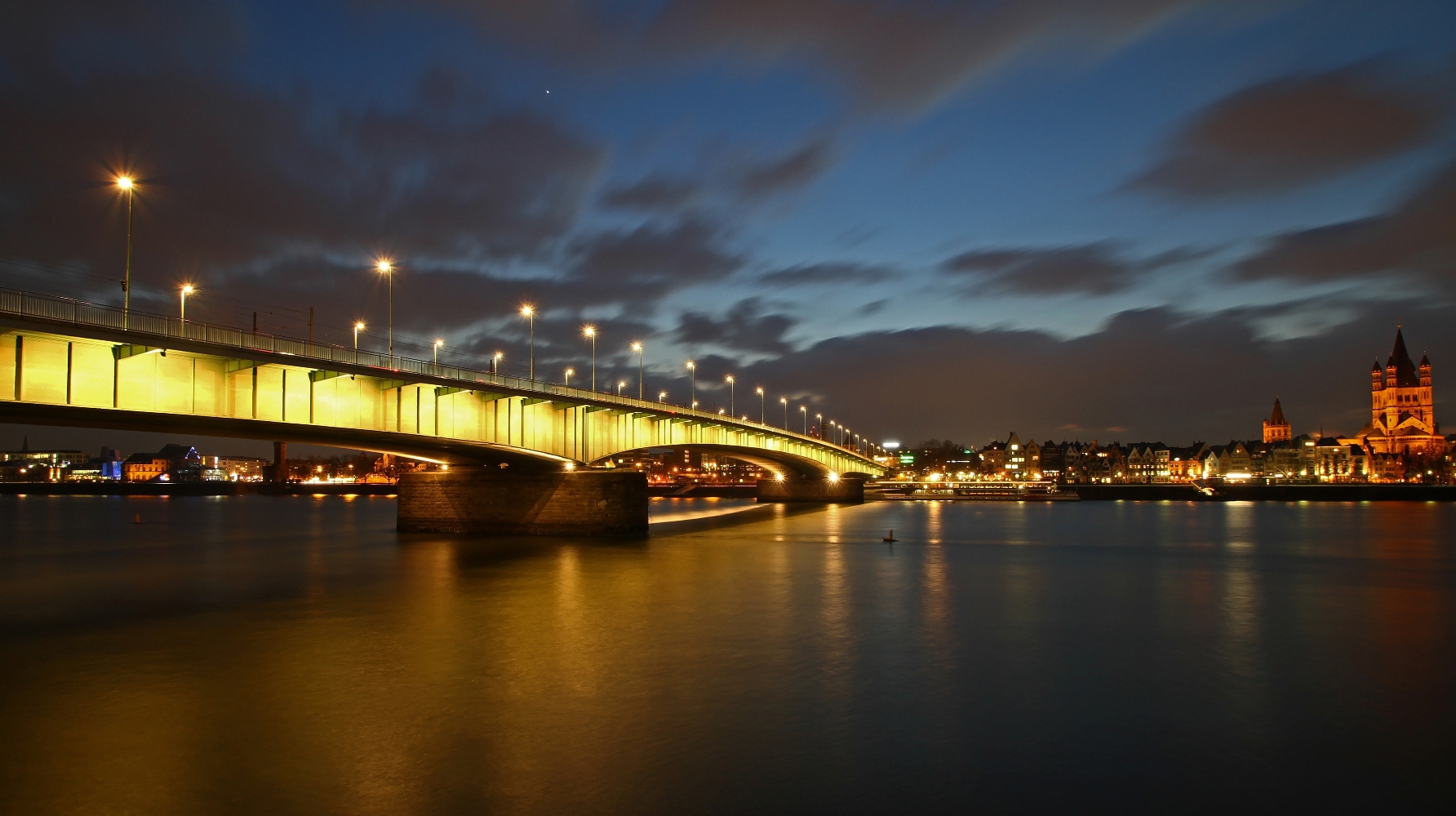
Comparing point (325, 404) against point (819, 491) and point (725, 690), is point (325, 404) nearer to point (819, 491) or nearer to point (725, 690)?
point (725, 690)

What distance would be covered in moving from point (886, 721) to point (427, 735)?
7072mm

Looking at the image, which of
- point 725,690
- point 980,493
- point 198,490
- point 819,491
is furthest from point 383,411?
point 198,490

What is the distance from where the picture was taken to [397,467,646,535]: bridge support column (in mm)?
50594

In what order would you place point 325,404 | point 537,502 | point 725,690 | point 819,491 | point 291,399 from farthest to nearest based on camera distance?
point 819,491 → point 537,502 → point 325,404 → point 291,399 → point 725,690

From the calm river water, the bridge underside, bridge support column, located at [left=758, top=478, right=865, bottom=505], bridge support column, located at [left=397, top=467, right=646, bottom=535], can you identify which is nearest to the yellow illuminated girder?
the bridge underside

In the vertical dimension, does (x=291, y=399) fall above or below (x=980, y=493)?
above

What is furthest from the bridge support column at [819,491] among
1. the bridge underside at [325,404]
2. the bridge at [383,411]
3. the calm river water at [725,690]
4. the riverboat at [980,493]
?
the calm river water at [725,690]

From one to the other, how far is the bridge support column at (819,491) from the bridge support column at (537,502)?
205 ft

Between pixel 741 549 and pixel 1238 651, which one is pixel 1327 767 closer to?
pixel 1238 651

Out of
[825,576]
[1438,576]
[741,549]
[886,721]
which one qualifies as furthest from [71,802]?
[1438,576]

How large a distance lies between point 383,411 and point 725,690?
26790 mm

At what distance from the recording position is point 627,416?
59000mm

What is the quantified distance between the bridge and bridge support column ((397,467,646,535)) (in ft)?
0.27

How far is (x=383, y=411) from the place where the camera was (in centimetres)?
3778
